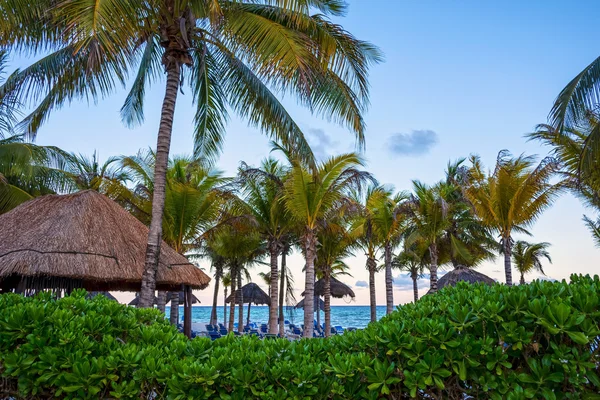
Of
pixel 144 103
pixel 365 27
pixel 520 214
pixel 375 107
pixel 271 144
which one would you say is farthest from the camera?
pixel 520 214

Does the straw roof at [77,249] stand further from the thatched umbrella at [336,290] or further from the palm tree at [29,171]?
the thatched umbrella at [336,290]

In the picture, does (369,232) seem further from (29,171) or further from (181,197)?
(29,171)

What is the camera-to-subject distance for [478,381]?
2.85 m

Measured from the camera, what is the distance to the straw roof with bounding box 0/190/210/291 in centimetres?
887

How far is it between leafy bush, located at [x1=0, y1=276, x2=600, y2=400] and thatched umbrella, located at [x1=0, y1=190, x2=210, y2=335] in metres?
5.84

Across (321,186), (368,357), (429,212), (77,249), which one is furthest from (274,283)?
(368,357)

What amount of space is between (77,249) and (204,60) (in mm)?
4653

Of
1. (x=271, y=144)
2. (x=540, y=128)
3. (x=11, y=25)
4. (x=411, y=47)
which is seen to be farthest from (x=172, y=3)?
(x=540, y=128)

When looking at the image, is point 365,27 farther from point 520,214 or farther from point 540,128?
point 520,214

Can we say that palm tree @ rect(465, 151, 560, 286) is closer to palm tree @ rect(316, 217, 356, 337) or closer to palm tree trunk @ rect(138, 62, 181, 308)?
palm tree @ rect(316, 217, 356, 337)

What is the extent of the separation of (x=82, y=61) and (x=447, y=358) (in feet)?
32.5

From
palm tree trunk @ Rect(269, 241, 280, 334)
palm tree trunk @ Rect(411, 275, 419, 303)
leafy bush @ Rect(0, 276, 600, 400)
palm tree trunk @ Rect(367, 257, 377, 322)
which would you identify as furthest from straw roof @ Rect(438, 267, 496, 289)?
leafy bush @ Rect(0, 276, 600, 400)

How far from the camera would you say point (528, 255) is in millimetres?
33812

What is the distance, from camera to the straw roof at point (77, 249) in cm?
887
